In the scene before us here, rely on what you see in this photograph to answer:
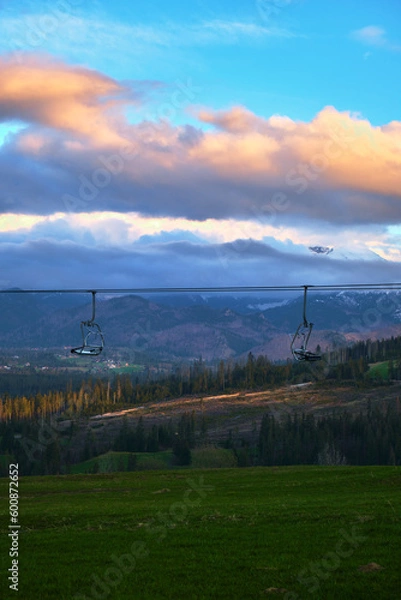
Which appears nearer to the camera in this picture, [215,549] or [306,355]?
[215,549]

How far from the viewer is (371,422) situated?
17012 centimetres

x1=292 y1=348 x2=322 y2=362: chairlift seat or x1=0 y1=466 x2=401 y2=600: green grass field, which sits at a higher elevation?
x1=292 y1=348 x2=322 y2=362: chairlift seat

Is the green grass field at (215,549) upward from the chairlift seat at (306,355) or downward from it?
downward

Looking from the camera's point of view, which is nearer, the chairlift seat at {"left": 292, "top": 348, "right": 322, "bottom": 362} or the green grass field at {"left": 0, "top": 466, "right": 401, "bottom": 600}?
the green grass field at {"left": 0, "top": 466, "right": 401, "bottom": 600}

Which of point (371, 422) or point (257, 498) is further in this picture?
point (371, 422)

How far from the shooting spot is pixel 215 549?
26.9 m

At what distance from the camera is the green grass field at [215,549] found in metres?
21.5

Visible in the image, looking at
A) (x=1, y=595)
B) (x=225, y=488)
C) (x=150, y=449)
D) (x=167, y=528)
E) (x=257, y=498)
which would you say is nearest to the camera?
(x=1, y=595)

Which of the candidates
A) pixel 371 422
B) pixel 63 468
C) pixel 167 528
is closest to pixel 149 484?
pixel 167 528

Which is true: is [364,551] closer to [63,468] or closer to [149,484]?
[149,484]

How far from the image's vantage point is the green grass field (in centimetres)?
2155

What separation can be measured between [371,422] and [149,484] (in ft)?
382

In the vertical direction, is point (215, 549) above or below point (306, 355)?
below

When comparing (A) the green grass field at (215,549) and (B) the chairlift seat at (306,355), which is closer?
(A) the green grass field at (215,549)
